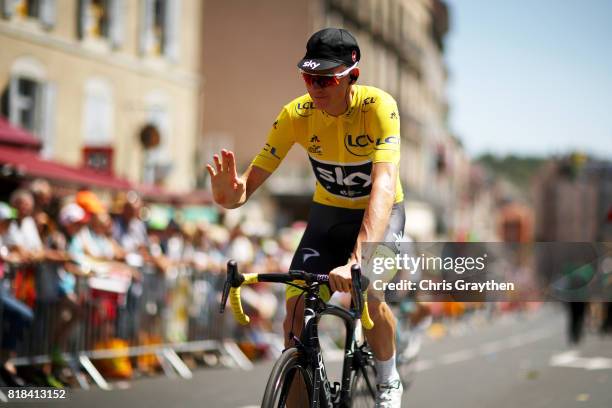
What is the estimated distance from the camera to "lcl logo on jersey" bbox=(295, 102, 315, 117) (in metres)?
5.56

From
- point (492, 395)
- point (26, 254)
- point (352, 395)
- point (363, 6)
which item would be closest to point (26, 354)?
point (26, 254)

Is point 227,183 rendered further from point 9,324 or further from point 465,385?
point 465,385

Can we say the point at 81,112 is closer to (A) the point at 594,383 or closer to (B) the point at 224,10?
(A) the point at 594,383

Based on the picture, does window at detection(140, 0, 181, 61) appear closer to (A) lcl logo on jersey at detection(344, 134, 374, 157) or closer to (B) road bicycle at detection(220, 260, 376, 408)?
(A) lcl logo on jersey at detection(344, 134, 374, 157)

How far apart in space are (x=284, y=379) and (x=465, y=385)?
6.67 m

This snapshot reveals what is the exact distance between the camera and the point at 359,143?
5.44 meters

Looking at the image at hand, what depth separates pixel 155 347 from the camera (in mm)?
11852

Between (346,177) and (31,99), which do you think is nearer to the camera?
(346,177)

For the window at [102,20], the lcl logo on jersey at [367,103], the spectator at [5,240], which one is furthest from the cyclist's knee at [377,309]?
the window at [102,20]

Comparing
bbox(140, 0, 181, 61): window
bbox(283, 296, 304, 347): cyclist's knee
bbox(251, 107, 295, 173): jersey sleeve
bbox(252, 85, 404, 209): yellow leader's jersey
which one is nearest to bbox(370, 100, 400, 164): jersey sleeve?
bbox(252, 85, 404, 209): yellow leader's jersey

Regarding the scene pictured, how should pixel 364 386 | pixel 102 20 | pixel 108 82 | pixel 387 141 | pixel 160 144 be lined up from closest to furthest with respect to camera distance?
pixel 387 141 → pixel 364 386 → pixel 102 20 → pixel 108 82 → pixel 160 144

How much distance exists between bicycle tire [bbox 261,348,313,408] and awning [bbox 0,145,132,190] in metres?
9.42

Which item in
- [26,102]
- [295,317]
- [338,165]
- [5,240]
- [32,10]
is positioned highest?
[32,10]

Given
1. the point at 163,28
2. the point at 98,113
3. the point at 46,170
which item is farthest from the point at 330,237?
the point at 163,28
